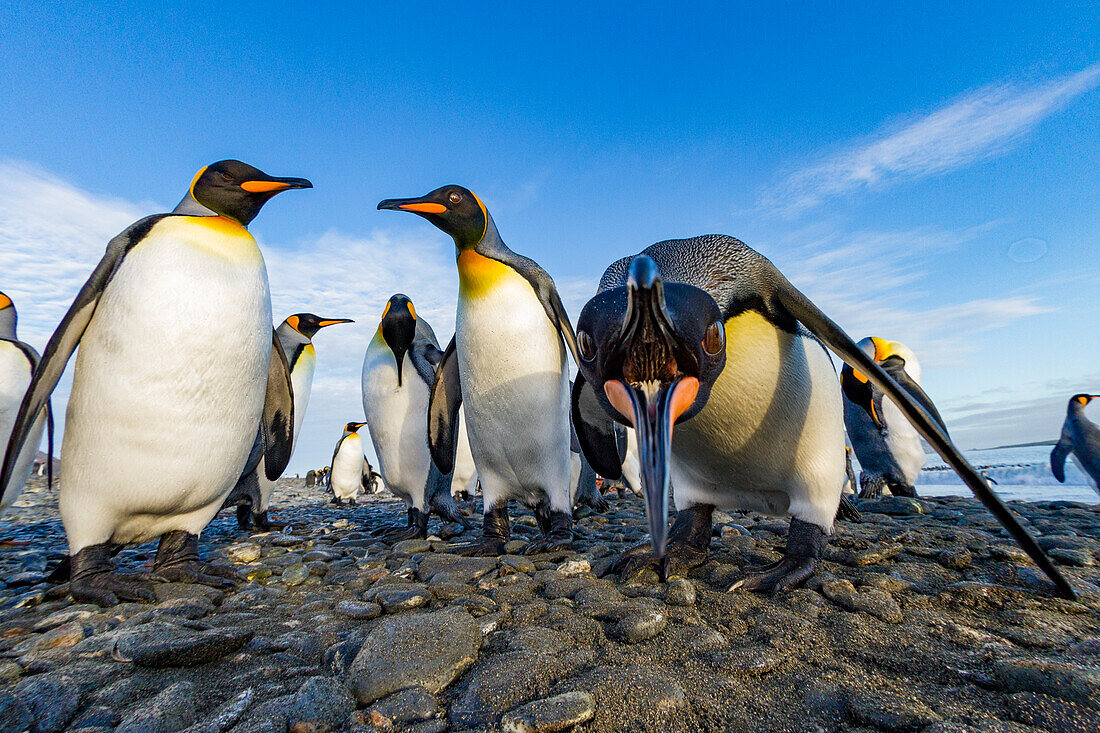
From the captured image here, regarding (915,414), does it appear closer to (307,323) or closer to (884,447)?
(884,447)

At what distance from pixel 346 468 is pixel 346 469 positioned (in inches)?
0.9

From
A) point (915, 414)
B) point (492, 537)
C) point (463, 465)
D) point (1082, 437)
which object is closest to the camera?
point (915, 414)

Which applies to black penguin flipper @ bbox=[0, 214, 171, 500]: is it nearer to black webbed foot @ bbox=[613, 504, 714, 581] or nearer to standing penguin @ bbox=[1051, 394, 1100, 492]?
black webbed foot @ bbox=[613, 504, 714, 581]

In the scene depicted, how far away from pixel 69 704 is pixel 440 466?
305cm

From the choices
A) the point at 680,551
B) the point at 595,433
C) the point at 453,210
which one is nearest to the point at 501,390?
the point at 595,433

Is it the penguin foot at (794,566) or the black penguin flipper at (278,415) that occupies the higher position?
the black penguin flipper at (278,415)

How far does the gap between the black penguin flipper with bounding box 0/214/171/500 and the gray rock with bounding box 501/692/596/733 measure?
9.92 ft

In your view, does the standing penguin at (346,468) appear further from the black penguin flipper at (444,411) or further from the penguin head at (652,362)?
the penguin head at (652,362)

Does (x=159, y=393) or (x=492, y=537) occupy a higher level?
(x=159, y=393)

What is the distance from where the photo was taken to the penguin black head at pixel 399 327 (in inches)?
204

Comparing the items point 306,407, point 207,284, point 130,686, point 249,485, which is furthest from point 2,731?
point 306,407

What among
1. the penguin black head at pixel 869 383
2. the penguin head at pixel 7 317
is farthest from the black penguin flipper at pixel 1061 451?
the penguin head at pixel 7 317

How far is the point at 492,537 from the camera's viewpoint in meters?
3.85

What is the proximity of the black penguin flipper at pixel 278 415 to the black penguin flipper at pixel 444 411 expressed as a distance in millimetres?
1128
